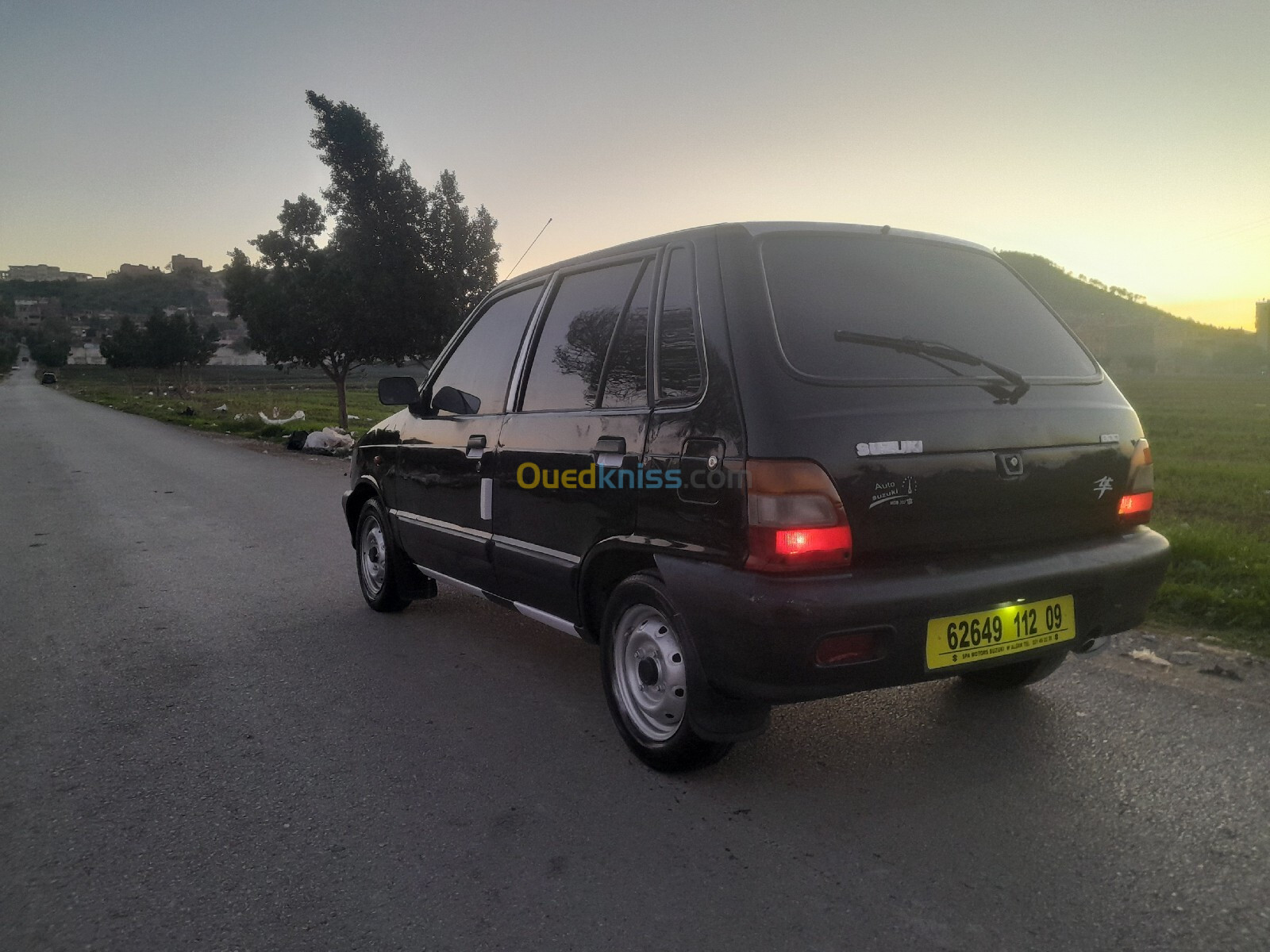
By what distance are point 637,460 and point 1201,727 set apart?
238 cm

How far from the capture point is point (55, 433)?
23094mm

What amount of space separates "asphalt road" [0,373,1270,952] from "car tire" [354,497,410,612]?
0.45m

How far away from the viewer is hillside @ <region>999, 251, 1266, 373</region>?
69.8m

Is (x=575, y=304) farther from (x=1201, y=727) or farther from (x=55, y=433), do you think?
(x=55, y=433)

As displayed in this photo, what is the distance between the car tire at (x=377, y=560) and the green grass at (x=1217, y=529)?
4213mm

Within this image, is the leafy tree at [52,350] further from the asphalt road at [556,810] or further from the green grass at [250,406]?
the asphalt road at [556,810]

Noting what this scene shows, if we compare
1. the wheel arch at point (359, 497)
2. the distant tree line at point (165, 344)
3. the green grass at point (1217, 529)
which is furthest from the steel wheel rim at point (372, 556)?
the distant tree line at point (165, 344)

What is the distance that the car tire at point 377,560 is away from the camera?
5.22 meters

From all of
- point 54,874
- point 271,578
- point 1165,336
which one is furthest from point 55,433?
point 1165,336

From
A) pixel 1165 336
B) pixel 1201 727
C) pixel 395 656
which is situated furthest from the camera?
pixel 1165 336

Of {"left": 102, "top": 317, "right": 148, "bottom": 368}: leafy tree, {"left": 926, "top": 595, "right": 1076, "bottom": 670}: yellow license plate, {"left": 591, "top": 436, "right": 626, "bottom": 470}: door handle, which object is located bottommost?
{"left": 926, "top": 595, "right": 1076, "bottom": 670}: yellow license plate

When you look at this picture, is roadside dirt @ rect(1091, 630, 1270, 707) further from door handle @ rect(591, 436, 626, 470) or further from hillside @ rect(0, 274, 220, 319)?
hillside @ rect(0, 274, 220, 319)

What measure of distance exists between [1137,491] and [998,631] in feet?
3.01

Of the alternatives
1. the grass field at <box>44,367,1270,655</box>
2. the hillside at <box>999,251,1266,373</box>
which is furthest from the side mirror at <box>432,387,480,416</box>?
the hillside at <box>999,251,1266,373</box>
